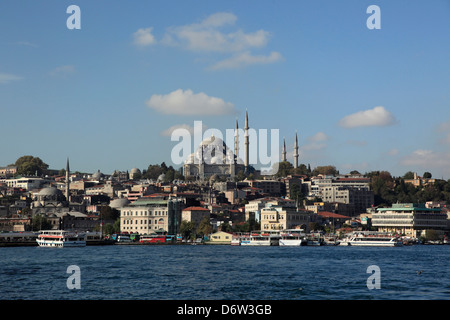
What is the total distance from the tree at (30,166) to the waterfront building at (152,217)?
46975 millimetres

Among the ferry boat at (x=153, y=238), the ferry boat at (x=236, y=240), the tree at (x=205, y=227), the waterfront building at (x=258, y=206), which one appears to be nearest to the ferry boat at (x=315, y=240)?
the ferry boat at (x=236, y=240)

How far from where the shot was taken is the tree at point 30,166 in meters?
120

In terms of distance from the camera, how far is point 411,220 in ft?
248

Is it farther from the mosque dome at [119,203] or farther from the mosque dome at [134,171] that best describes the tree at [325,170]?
the mosque dome at [119,203]

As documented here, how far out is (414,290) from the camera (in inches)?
722

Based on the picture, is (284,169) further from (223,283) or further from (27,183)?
(223,283)

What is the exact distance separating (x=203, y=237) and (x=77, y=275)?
44.6 m

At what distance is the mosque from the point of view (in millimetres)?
116250

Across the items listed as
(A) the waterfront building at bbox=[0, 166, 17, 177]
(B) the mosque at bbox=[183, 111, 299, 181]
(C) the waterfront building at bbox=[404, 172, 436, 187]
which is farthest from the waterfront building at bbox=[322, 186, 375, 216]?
(A) the waterfront building at bbox=[0, 166, 17, 177]

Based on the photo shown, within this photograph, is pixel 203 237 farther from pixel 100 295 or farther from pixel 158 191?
pixel 100 295

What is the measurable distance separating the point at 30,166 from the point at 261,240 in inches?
2821
